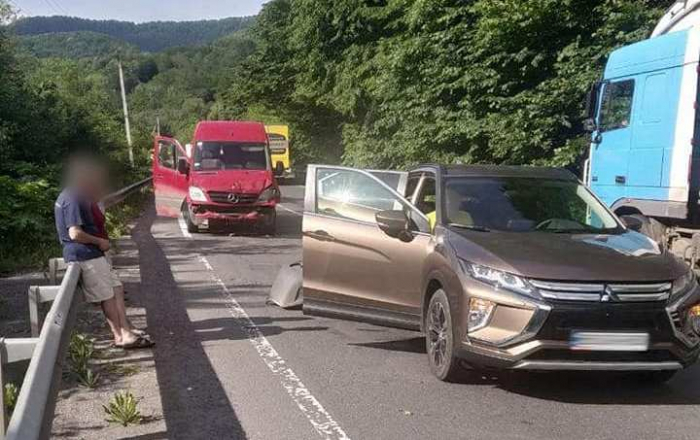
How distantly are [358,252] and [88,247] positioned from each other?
2.29 m

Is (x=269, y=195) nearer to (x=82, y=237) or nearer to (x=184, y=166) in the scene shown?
(x=184, y=166)

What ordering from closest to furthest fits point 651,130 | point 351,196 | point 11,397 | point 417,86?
point 11,397 < point 351,196 < point 651,130 < point 417,86

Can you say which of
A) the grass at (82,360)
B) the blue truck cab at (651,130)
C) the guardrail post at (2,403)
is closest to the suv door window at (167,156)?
the blue truck cab at (651,130)

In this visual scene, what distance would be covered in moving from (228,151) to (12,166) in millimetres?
5072

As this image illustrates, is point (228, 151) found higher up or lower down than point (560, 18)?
lower down

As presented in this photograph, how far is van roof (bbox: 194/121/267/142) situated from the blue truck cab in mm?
9471

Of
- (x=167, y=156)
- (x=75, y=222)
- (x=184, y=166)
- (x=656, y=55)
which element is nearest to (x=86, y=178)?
(x=75, y=222)

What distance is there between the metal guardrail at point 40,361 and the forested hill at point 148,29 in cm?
2222

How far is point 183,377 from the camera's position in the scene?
5.99 meters

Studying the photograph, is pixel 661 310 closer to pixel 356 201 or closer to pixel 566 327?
pixel 566 327

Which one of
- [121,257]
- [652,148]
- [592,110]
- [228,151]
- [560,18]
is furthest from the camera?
[228,151]

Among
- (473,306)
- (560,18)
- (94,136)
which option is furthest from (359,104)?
(473,306)

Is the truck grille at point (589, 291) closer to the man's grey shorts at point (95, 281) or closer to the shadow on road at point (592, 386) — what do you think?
the shadow on road at point (592, 386)

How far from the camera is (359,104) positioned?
28188mm
